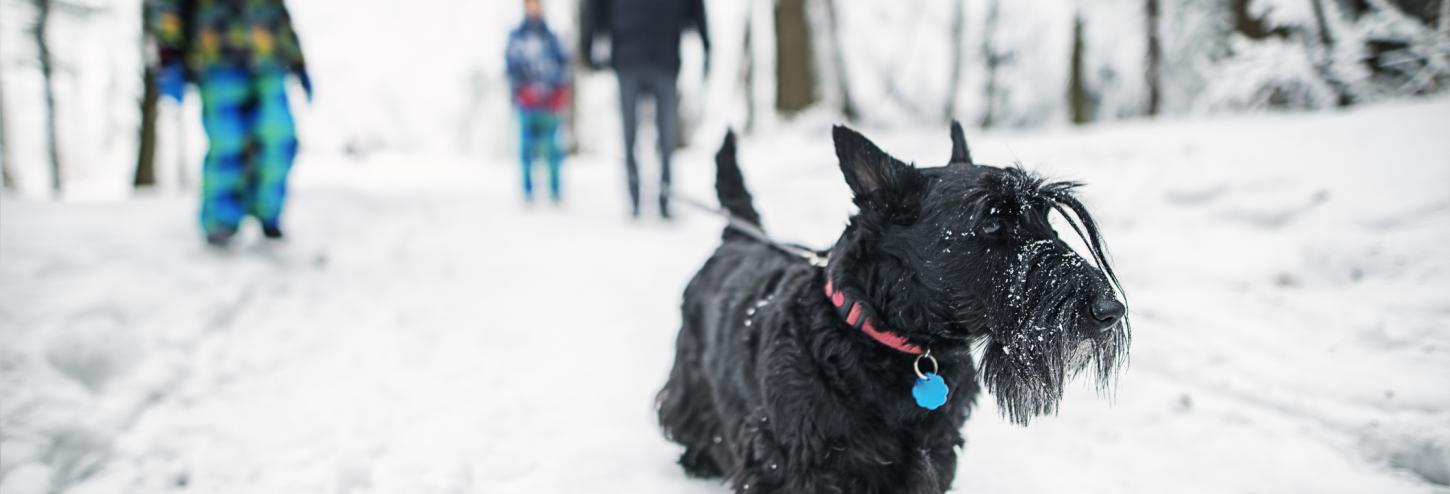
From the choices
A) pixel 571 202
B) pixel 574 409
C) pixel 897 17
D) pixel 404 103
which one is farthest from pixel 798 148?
pixel 404 103

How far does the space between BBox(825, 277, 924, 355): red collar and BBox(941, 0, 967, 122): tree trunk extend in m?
18.9

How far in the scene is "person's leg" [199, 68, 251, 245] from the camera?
3.53 meters

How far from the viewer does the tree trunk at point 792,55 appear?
968 centimetres

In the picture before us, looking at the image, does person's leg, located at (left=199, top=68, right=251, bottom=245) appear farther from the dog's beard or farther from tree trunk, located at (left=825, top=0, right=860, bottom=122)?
tree trunk, located at (left=825, top=0, right=860, bottom=122)

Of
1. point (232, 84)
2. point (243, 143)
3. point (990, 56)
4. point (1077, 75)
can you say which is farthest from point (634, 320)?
point (990, 56)

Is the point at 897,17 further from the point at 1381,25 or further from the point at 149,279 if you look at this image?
the point at 149,279

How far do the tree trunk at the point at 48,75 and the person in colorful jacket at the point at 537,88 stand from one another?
33.7 ft

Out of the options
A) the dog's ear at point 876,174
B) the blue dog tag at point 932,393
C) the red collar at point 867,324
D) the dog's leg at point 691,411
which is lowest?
the dog's leg at point 691,411

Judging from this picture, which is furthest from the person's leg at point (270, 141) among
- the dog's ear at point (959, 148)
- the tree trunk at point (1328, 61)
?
the tree trunk at point (1328, 61)

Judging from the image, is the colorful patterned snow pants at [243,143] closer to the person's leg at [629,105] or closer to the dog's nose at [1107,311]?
the person's leg at [629,105]

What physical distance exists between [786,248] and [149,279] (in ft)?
10.6

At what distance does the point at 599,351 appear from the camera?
3.26 meters

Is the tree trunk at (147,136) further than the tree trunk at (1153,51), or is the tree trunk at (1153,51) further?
the tree trunk at (1153,51)

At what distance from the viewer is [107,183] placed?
87.5 feet
